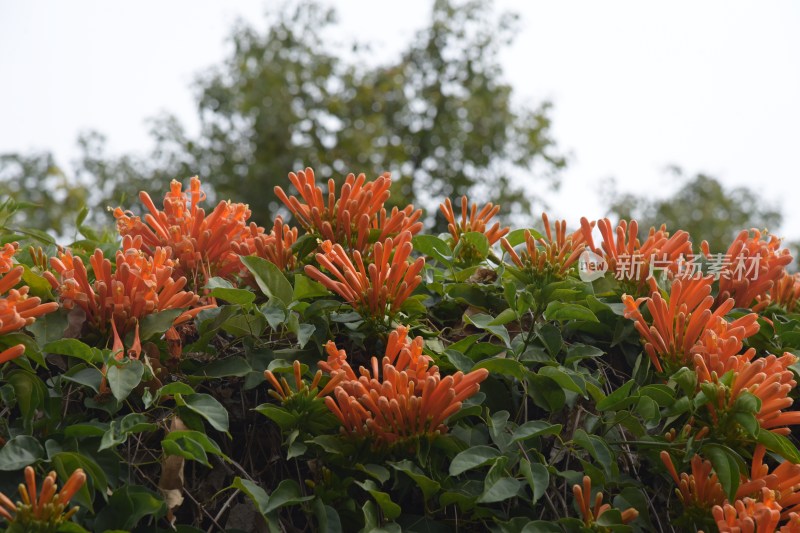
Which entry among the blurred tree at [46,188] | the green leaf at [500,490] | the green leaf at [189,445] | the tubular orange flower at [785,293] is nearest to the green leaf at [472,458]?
the green leaf at [500,490]

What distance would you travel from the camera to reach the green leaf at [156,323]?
136cm

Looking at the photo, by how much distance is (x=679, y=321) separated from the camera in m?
1.50

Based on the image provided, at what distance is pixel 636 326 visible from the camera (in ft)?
5.01

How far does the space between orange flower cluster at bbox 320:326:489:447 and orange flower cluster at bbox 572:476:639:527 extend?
22 centimetres

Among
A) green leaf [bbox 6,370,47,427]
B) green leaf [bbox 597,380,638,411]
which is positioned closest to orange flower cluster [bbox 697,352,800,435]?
green leaf [bbox 597,380,638,411]

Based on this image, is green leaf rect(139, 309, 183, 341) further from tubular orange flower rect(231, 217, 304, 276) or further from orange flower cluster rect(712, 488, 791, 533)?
orange flower cluster rect(712, 488, 791, 533)

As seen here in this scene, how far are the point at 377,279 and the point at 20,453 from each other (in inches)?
23.8

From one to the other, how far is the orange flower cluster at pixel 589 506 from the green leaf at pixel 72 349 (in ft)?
2.52

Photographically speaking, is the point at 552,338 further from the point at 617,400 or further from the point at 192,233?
the point at 192,233

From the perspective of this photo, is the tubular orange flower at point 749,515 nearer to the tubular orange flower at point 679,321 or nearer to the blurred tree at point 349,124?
the tubular orange flower at point 679,321

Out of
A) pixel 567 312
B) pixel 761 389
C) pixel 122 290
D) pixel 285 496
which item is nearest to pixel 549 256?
pixel 567 312

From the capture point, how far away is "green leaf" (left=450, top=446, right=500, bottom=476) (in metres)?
1.29

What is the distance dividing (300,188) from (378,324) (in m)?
0.32

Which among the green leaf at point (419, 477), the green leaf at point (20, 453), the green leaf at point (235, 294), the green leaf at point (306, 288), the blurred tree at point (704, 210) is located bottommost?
the green leaf at point (419, 477)
